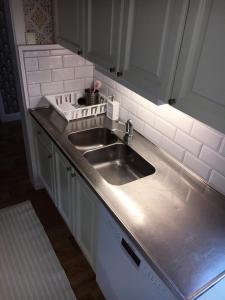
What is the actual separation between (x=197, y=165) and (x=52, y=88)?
1.34m

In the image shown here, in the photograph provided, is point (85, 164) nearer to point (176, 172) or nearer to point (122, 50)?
point (176, 172)

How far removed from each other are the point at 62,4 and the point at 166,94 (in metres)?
1.14

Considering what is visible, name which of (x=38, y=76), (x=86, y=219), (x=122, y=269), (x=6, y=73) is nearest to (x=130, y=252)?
(x=122, y=269)

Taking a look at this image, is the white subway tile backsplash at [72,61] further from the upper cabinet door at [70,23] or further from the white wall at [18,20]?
the white wall at [18,20]

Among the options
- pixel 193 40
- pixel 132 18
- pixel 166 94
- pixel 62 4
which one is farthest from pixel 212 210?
pixel 62 4

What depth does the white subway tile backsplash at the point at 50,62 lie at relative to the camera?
6.41 ft

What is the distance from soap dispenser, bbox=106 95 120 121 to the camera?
195 cm

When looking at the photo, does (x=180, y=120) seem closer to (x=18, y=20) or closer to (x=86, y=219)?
(x=86, y=219)

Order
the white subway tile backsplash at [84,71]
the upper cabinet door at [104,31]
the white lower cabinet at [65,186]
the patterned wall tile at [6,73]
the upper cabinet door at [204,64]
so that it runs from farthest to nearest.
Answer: the patterned wall tile at [6,73], the white subway tile backsplash at [84,71], the white lower cabinet at [65,186], the upper cabinet door at [104,31], the upper cabinet door at [204,64]

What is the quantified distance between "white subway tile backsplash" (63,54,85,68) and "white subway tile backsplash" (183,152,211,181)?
121 cm

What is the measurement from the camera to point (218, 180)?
1.33 metres

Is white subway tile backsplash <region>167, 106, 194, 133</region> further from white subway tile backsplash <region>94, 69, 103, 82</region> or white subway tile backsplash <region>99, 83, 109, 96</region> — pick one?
white subway tile backsplash <region>94, 69, 103, 82</region>

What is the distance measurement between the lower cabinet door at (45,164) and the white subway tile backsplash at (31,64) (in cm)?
57

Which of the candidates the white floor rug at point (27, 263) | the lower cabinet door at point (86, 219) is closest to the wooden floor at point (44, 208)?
the white floor rug at point (27, 263)
